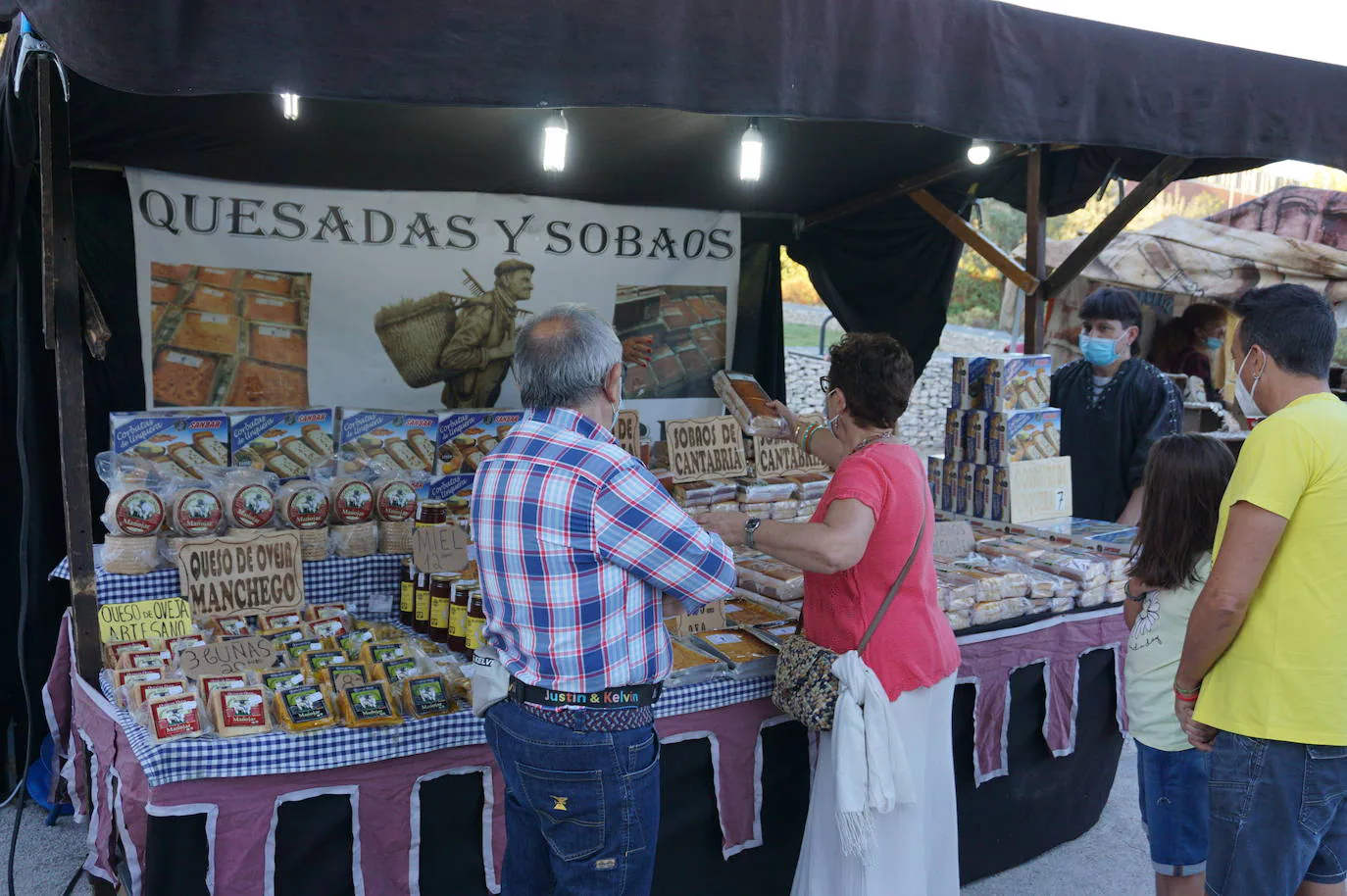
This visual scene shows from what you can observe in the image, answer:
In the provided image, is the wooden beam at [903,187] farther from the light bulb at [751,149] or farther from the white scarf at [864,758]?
the white scarf at [864,758]

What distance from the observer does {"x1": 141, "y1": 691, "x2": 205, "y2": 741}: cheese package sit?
2240 millimetres

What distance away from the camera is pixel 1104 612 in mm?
3588

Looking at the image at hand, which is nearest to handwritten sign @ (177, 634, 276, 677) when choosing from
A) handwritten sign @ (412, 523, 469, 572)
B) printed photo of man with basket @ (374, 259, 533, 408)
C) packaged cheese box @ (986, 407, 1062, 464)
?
handwritten sign @ (412, 523, 469, 572)

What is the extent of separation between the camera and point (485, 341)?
4820 mm

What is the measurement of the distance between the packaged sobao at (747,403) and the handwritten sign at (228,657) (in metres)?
2.27

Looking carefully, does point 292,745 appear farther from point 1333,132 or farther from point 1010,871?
point 1333,132

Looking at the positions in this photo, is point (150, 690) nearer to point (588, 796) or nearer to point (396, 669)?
point (396, 669)

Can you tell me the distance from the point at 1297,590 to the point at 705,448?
8.27ft

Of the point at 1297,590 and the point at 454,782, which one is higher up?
the point at 1297,590

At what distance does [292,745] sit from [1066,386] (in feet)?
12.3

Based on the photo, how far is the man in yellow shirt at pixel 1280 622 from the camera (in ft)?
6.13

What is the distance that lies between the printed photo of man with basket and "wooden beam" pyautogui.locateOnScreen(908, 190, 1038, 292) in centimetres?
216

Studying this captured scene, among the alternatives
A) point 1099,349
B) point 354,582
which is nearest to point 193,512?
point 354,582

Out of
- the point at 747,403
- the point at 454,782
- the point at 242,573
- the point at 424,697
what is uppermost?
the point at 747,403
